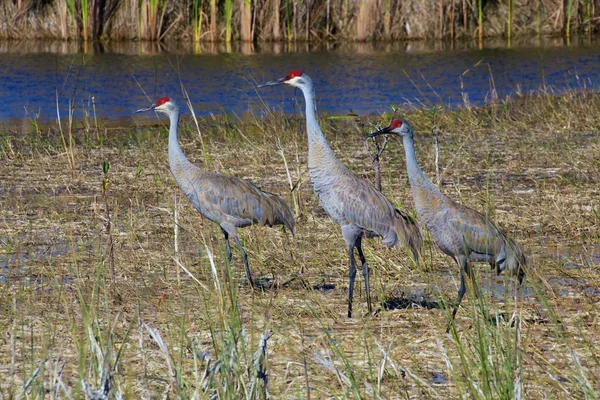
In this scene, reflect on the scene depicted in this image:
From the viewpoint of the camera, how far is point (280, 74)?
47.8ft

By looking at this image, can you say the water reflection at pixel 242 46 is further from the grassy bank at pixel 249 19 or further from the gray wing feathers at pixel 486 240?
the gray wing feathers at pixel 486 240

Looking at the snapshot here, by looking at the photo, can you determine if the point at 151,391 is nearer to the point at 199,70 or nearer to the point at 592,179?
the point at 592,179

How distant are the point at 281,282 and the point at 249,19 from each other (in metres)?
11.4

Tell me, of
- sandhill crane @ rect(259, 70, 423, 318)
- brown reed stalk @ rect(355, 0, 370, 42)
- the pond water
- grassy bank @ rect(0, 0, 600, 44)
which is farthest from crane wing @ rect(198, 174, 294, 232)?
brown reed stalk @ rect(355, 0, 370, 42)

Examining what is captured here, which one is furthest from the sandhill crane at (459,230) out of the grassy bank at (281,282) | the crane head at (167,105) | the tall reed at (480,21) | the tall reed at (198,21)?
the tall reed at (480,21)

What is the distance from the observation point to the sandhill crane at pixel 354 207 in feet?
17.3

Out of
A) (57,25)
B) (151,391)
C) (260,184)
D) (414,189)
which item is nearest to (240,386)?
(151,391)

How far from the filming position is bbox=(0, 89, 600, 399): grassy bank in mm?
Result: 3465

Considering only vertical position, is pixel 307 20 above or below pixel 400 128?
above

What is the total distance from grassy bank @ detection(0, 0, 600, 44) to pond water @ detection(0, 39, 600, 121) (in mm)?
288

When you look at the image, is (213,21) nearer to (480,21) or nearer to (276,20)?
(276,20)

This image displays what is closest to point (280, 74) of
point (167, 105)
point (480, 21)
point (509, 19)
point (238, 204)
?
point (480, 21)

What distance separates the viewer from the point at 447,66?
613 inches

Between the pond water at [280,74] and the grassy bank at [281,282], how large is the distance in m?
2.61
